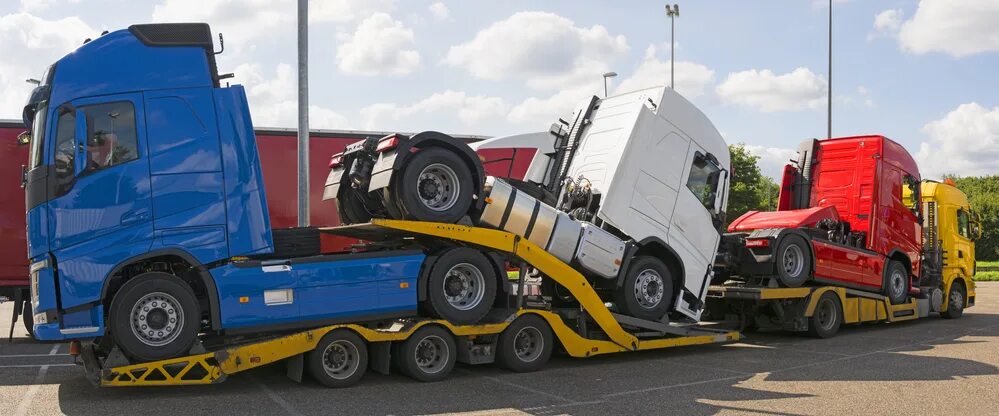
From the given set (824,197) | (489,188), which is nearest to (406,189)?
(489,188)

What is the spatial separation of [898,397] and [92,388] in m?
7.93

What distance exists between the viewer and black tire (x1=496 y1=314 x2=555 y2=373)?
937cm

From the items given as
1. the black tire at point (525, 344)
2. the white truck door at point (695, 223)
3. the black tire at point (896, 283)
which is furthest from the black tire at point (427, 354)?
the black tire at point (896, 283)

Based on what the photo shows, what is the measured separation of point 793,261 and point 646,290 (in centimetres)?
362

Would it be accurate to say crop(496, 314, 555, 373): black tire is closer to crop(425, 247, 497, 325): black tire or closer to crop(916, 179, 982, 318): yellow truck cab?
crop(425, 247, 497, 325): black tire

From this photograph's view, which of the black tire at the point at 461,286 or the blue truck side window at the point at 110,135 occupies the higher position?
the blue truck side window at the point at 110,135

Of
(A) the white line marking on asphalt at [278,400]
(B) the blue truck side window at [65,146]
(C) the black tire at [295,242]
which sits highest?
(B) the blue truck side window at [65,146]

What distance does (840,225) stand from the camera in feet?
46.0

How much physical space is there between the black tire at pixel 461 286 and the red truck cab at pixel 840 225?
5.26 meters

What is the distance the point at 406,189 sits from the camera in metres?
8.66

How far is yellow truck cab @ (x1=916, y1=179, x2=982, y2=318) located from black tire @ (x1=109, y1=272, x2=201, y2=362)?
13433 mm

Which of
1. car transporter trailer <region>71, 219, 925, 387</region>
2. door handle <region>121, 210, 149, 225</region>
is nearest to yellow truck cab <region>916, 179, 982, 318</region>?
car transporter trailer <region>71, 219, 925, 387</region>

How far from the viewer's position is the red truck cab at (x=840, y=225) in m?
13.0

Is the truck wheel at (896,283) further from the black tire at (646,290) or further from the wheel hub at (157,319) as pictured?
the wheel hub at (157,319)
